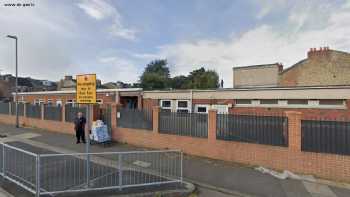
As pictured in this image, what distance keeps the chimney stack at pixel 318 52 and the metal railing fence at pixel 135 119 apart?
1625 cm

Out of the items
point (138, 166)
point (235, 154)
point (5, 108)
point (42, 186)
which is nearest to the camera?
point (42, 186)

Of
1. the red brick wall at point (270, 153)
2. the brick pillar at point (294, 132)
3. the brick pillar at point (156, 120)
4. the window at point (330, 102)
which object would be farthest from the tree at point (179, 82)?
the brick pillar at point (294, 132)

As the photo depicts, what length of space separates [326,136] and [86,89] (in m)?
7.21

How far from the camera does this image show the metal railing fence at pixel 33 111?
20.3 m

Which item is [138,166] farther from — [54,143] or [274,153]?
[54,143]

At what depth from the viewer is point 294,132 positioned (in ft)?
29.6

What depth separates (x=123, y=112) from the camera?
1430 cm

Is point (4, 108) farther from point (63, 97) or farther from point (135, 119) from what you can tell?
point (135, 119)

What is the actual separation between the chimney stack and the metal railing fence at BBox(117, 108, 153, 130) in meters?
16.2

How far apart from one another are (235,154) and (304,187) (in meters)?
2.88

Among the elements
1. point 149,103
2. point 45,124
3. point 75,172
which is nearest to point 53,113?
point 45,124

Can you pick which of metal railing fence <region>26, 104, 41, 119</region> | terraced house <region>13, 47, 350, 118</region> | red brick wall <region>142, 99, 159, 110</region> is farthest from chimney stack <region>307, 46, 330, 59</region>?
metal railing fence <region>26, 104, 41, 119</region>

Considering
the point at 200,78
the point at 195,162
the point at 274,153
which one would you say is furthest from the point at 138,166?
the point at 200,78

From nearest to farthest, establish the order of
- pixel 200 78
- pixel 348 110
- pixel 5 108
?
pixel 348 110, pixel 5 108, pixel 200 78
